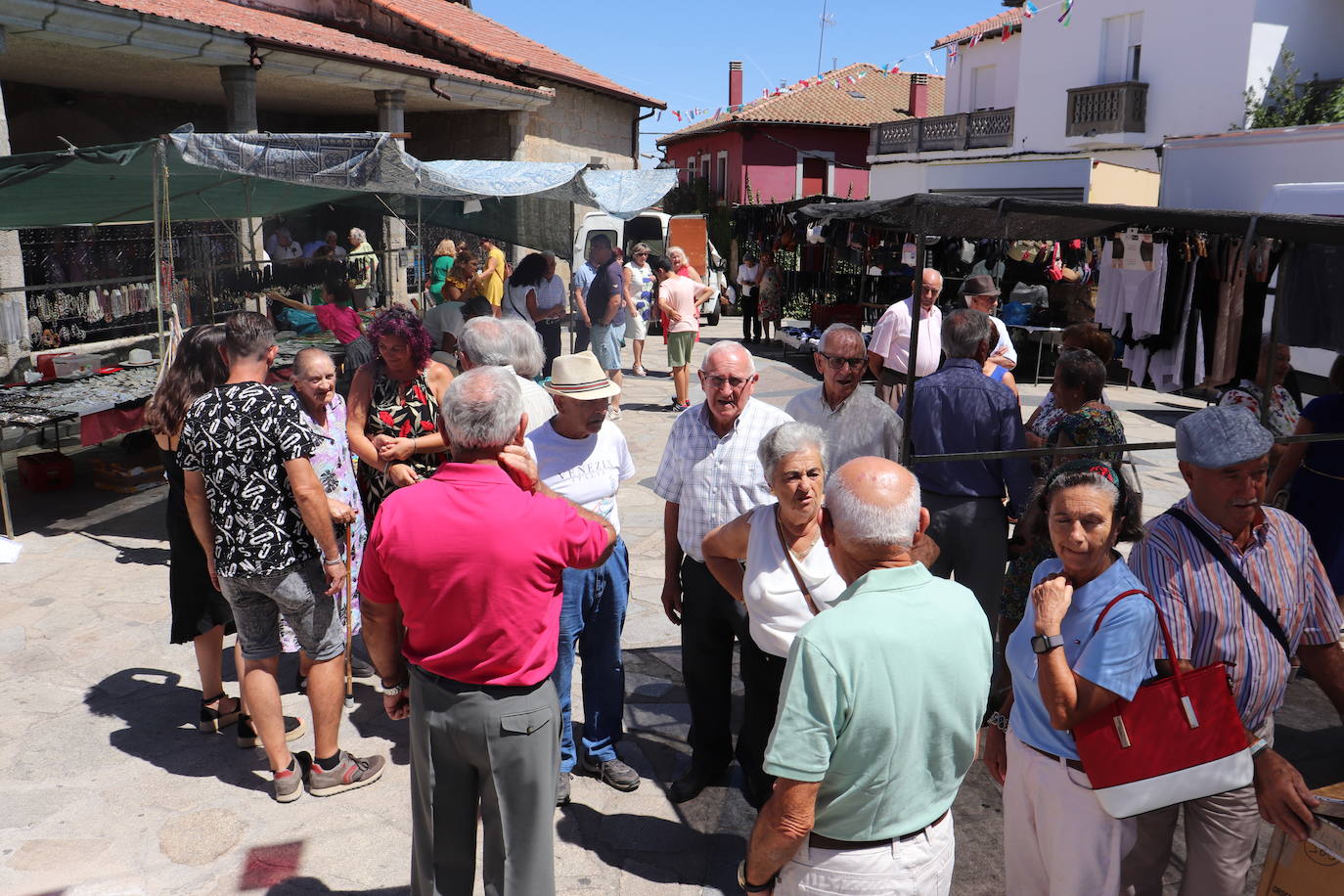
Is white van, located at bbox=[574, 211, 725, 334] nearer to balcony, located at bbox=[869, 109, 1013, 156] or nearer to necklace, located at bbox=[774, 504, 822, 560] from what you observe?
balcony, located at bbox=[869, 109, 1013, 156]

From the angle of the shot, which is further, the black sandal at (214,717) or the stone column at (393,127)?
the stone column at (393,127)

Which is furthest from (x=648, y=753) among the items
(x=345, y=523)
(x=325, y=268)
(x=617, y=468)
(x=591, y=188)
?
(x=325, y=268)

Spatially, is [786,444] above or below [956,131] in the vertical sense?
below

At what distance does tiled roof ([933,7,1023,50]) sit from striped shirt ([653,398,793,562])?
2801 cm

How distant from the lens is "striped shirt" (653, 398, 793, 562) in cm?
354

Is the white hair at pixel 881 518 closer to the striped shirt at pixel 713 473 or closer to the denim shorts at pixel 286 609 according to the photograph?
the striped shirt at pixel 713 473

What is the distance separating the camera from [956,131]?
27.8 m

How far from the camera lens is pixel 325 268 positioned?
44.5ft

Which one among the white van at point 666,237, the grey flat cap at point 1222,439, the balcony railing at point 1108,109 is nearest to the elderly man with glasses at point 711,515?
the grey flat cap at point 1222,439

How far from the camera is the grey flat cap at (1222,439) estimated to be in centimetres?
251

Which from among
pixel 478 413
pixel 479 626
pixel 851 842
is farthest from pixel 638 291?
pixel 851 842

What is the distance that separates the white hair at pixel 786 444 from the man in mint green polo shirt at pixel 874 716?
0.66 metres

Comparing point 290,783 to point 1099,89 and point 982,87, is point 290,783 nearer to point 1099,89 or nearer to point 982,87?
point 1099,89

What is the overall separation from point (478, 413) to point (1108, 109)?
77.5ft
